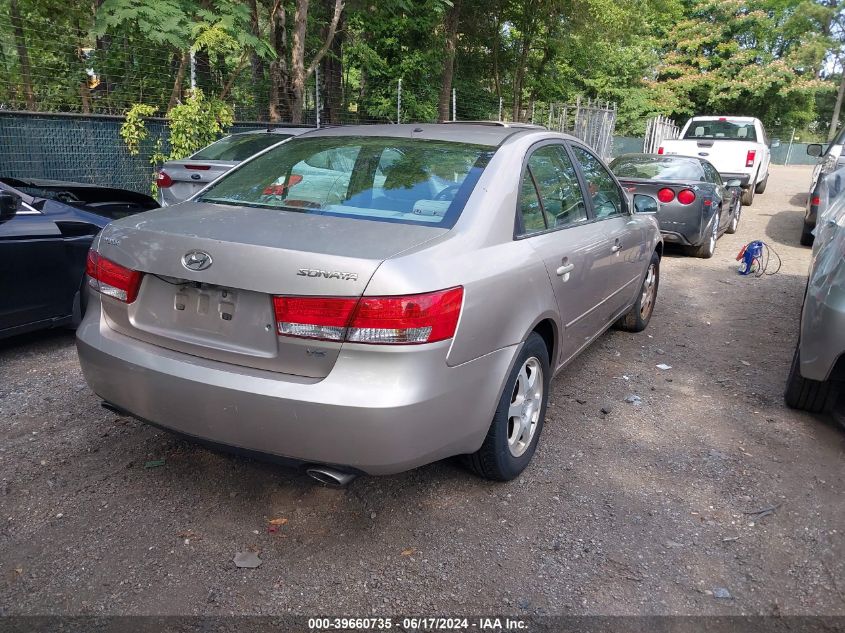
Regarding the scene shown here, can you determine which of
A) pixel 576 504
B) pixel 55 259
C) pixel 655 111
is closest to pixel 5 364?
pixel 55 259

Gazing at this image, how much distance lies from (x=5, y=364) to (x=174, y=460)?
2077mm

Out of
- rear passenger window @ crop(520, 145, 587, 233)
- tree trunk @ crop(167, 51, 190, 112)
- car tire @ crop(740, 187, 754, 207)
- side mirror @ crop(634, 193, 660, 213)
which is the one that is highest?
tree trunk @ crop(167, 51, 190, 112)

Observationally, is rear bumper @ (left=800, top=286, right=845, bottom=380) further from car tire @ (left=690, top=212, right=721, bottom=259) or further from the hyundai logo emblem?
car tire @ (left=690, top=212, right=721, bottom=259)

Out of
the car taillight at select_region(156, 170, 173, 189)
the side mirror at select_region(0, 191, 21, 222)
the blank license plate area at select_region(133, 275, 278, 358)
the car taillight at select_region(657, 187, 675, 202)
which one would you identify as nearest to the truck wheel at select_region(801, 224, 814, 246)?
the car taillight at select_region(657, 187, 675, 202)

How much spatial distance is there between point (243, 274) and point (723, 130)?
1633 centimetres

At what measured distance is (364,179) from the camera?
3316mm

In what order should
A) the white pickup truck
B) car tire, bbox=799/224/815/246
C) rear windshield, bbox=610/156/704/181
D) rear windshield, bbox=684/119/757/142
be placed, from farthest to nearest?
rear windshield, bbox=684/119/757/142 → the white pickup truck → car tire, bbox=799/224/815/246 → rear windshield, bbox=610/156/704/181

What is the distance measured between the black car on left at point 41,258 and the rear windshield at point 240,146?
296 cm

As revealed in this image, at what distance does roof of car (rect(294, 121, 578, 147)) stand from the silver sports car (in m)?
0.04

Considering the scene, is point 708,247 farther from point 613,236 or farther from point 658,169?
point 613,236

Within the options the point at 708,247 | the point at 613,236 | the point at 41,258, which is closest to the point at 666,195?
the point at 708,247

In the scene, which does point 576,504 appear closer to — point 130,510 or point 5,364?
point 130,510

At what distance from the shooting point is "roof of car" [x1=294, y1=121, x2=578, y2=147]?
359 cm

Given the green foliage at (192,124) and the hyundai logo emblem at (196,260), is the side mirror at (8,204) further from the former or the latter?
the green foliage at (192,124)
